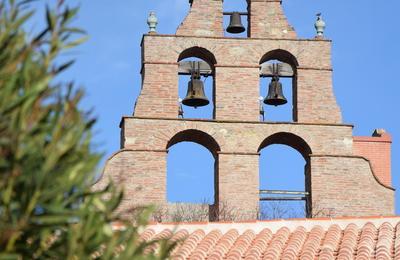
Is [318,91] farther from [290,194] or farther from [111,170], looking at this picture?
[111,170]

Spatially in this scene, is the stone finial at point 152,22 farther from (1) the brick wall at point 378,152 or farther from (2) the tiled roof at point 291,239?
(2) the tiled roof at point 291,239

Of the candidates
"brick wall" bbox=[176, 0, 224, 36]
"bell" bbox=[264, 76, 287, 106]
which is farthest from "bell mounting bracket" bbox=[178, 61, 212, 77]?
"bell" bbox=[264, 76, 287, 106]

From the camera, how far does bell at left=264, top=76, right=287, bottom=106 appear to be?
26.5 meters

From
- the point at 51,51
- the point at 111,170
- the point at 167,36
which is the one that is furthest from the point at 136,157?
the point at 51,51

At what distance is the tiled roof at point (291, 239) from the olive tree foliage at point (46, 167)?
8505 millimetres

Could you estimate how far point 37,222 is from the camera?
7102mm

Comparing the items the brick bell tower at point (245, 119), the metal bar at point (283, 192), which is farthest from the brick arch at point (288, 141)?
the metal bar at point (283, 192)

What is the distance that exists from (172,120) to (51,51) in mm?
19157

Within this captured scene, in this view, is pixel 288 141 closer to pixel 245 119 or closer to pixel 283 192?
pixel 245 119

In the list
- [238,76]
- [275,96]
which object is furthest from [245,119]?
[275,96]

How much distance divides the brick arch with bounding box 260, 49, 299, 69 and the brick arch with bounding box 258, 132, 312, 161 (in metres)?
1.55

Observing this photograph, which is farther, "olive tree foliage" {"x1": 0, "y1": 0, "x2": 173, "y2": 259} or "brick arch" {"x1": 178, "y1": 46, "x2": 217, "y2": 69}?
"brick arch" {"x1": 178, "y1": 46, "x2": 217, "y2": 69}

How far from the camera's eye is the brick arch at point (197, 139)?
27.0 m

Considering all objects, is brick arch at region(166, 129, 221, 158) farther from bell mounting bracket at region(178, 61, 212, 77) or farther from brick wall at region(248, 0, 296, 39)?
brick wall at region(248, 0, 296, 39)
